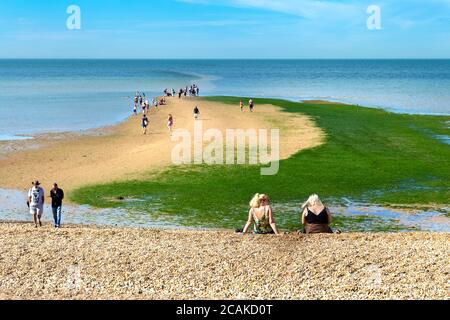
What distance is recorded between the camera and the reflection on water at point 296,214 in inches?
939

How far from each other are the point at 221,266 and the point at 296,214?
9823mm

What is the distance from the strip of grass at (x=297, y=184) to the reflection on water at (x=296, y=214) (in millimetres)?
661

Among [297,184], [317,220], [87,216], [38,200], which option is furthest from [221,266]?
[297,184]

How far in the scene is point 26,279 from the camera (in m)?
15.4

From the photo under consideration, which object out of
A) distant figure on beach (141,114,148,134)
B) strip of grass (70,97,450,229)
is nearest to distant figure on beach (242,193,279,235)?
strip of grass (70,97,450,229)

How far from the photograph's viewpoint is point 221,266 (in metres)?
16.1

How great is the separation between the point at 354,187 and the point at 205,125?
24.5m

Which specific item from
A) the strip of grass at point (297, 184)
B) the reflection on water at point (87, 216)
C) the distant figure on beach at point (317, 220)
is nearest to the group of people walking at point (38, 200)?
the reflection on water at point (87, 216)

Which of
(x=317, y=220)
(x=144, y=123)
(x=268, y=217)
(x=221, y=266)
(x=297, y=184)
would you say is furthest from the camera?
(x=144, y=123)

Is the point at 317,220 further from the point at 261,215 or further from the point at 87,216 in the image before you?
the point at 87,216

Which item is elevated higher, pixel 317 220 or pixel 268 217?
pixel 268 217

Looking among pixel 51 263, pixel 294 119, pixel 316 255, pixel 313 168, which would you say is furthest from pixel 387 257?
pixel 294 119

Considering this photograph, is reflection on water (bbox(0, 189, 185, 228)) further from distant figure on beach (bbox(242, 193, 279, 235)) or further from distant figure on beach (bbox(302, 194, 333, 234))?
distant figure on beach (bbox(302, 194, 333, 234))

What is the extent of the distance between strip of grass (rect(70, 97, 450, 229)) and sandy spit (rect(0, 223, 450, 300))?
6023 mm
